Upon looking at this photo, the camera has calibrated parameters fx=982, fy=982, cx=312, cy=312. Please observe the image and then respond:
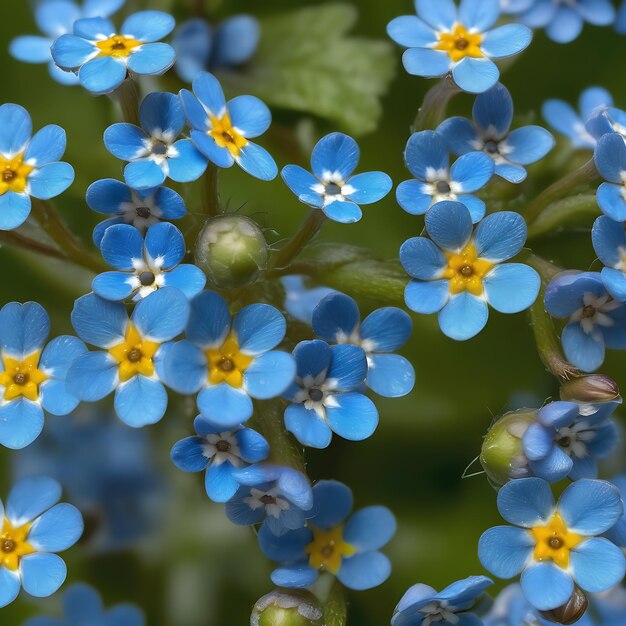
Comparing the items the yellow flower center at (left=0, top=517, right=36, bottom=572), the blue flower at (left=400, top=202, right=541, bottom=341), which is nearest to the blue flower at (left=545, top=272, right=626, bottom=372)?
the blue flower at (left=400, top=202, right=541, bottom=341)

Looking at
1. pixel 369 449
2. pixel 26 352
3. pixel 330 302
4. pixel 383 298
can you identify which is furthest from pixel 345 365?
pixel 369 449

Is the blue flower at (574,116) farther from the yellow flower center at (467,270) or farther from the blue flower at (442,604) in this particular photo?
the blue flower at (442,604)

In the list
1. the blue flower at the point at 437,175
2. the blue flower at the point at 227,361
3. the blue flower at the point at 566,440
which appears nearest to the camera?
the blue flower at the point at 227,361

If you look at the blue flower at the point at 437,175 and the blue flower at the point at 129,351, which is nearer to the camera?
the blue flower at the point at 129,351

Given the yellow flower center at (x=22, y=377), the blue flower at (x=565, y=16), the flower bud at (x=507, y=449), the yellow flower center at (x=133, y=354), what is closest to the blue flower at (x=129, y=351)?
the yellow flower center at (x=133, y=354)

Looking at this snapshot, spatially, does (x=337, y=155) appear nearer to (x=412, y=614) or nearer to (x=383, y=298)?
(x=383, y=298)

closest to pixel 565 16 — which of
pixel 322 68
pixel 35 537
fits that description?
pixel 322 68

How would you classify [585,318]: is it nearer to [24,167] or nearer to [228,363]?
[228,363]
